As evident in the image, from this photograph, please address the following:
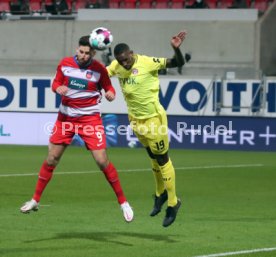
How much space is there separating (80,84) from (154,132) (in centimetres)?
130

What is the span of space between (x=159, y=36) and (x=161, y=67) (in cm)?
2120

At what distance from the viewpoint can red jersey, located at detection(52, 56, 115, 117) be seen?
1165 centimetres

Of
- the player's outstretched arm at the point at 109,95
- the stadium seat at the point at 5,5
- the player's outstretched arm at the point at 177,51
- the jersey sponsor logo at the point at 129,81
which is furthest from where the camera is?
the stadium seat at the point at 5,5

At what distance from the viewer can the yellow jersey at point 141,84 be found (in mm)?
12484

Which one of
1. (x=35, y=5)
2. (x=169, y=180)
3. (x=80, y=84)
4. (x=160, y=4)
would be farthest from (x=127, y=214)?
(x=35, y=5)

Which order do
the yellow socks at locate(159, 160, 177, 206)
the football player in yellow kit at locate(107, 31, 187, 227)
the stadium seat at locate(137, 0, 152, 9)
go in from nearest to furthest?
the yellow socks at locate(159, 160, 177, 206) < the football player in yellow kit at locate(107, 31, 187, 227) < the stadium seat at locate(137, 0, 152, 9)

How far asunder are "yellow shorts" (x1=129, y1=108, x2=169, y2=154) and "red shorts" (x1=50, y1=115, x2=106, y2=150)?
0.90 metres

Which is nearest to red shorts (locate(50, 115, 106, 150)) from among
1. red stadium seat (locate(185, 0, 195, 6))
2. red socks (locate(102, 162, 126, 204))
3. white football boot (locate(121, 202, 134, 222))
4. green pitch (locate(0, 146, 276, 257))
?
red socks (locate(102, 162, 126, 204))

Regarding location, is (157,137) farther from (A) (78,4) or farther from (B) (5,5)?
(B) (5,5)

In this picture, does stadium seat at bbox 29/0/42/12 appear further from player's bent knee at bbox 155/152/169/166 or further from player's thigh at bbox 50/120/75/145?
player's thigh at bbox 50/120/75/145

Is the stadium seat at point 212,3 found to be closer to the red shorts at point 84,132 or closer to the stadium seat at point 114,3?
the stadium seat at point 114,3

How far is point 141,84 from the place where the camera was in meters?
12.5

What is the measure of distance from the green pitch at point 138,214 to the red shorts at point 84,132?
1.05 meters

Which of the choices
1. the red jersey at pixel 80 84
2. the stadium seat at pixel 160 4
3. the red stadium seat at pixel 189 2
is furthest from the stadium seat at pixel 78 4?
the red jersey at pixel 80 84
